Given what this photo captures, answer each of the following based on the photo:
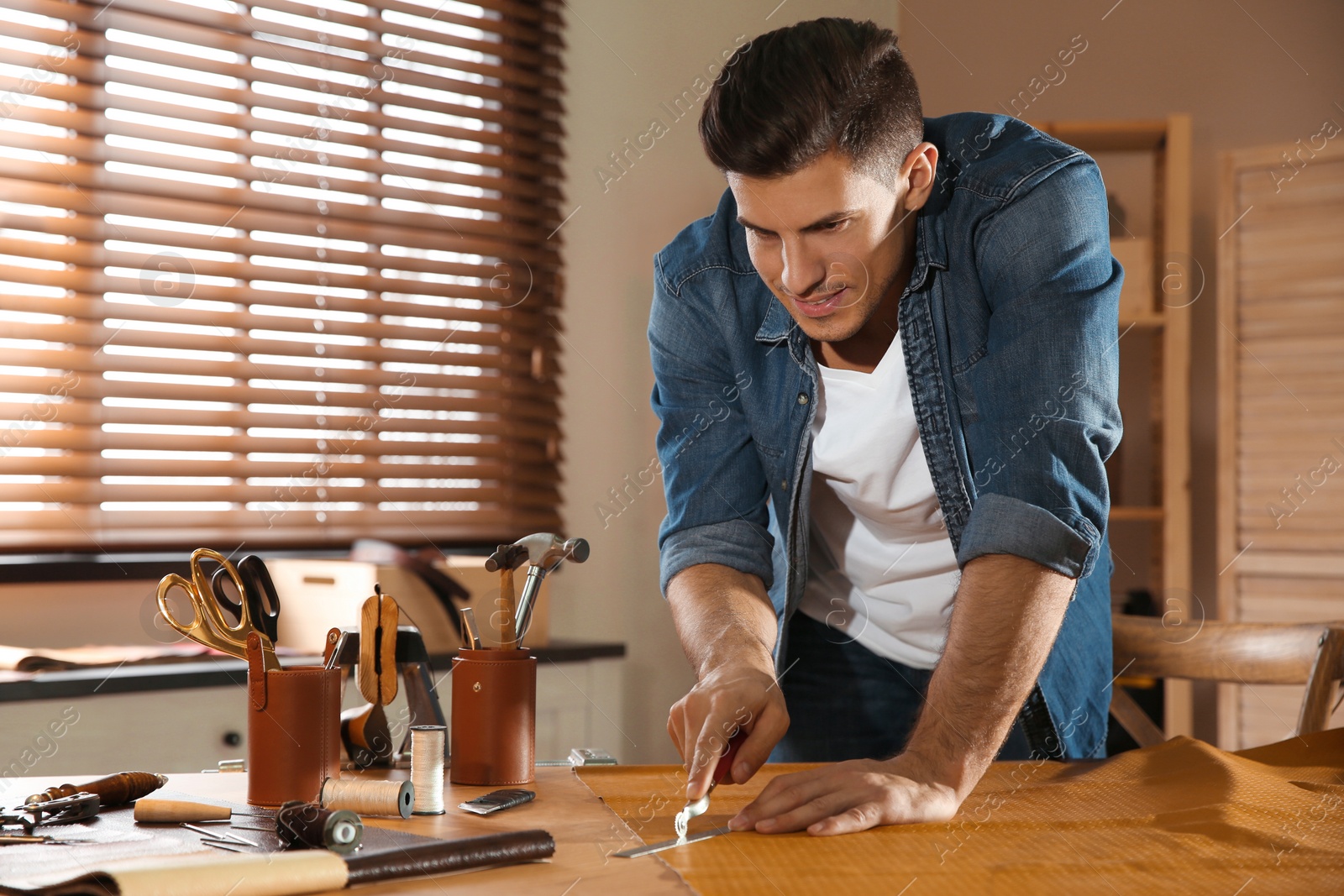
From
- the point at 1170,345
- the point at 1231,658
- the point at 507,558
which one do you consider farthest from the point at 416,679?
the point at 1170,345

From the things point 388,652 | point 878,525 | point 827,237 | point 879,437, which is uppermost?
point 827,237

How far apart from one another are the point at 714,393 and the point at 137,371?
1056 mm

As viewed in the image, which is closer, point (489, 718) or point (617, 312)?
point (489, 718)

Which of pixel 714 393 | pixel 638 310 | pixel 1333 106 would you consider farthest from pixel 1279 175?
pixel 714 393

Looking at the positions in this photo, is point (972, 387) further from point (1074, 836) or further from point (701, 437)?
point (1074, 836)

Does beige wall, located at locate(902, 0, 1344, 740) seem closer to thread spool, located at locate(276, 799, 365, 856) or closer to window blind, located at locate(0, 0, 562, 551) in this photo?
window blind, located at locate(0, 0, 562, 551)

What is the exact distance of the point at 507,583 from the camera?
100 cm

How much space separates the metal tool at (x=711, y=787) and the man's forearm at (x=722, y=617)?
132 millimetres

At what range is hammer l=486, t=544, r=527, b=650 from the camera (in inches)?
38.9

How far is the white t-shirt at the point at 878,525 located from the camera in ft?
4.17

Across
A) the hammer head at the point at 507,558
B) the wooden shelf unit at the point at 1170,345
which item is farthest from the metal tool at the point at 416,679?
the wooden shelf unit at the point at 1170,345

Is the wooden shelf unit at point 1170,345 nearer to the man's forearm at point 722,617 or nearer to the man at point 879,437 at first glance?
the man at point 879,437

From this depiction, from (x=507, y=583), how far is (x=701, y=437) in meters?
0.42

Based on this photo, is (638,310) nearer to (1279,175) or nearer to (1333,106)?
(1279,175)
